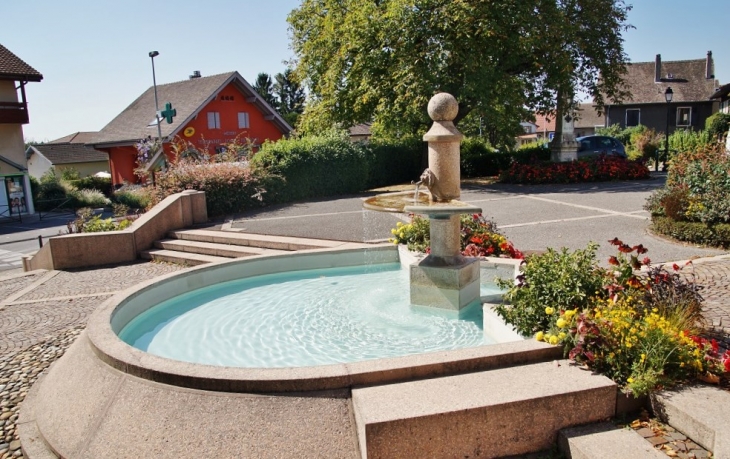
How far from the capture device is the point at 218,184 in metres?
→ 15.5

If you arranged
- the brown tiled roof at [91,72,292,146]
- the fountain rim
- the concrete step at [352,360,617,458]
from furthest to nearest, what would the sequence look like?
the brown tiled roof at [91,72,292,146] → the fountain rim → the concrete step at [352,360,617,458]

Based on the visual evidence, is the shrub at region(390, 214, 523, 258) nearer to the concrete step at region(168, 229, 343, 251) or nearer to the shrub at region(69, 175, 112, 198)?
the concrete step at region(168, 229, 343, 251)

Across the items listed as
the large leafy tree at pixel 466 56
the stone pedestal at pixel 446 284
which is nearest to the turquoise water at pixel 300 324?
the stone pedestal at pixel 446 284

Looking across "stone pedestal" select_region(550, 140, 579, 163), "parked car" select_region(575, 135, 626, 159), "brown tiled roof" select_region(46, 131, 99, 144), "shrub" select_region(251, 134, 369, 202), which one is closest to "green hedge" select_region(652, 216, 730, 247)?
"shrub" select_region(251, 134, 369, 202)

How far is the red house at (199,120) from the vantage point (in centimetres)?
3486

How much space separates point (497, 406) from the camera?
365 cm

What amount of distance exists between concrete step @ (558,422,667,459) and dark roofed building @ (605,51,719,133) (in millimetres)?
47832

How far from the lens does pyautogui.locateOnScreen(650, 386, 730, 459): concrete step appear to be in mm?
3336

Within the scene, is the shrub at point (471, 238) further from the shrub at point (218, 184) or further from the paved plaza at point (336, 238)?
the shrub at point (218, 184)

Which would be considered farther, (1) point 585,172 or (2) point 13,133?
(2) point 13,133

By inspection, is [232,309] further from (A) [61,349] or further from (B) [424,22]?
(B) [424,22]

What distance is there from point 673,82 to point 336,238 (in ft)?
158

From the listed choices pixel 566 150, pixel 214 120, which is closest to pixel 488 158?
pixel 566 150

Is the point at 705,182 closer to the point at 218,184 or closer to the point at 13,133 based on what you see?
the point at 218,184
